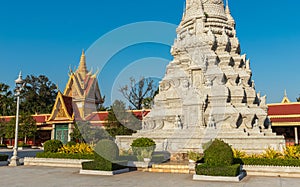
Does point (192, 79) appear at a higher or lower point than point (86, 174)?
higher

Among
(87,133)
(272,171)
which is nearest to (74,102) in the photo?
(87,133)

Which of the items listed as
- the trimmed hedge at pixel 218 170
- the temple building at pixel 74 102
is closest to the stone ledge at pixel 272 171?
the trimmed hedge at pixel 218 170

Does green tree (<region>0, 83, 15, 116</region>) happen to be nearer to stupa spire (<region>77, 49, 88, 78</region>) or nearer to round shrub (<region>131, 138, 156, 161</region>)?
stupa spire (<region>77, 49, 88, 78</region>)

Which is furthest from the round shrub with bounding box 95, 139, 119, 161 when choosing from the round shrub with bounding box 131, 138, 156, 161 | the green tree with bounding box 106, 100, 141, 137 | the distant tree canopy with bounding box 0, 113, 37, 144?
the distant tree canopy with bounding box 0, 113, 37, 144

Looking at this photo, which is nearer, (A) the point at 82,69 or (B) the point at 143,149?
(B) the point at 143,149

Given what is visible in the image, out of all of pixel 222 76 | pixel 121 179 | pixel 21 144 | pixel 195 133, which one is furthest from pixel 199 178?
pixel 21 144

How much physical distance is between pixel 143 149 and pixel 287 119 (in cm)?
1879

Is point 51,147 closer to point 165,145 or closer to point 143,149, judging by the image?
point 143,149

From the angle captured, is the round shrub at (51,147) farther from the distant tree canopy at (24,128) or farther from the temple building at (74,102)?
the distant tree canopy at (24,128)

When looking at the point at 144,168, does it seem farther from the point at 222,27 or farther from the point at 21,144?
the point at 21,144

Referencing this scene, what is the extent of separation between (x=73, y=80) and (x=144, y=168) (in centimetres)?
3121

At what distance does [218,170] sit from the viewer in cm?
1145

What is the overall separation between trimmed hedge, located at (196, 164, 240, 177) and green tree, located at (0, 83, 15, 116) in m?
48.4

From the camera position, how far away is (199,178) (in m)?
11.6
